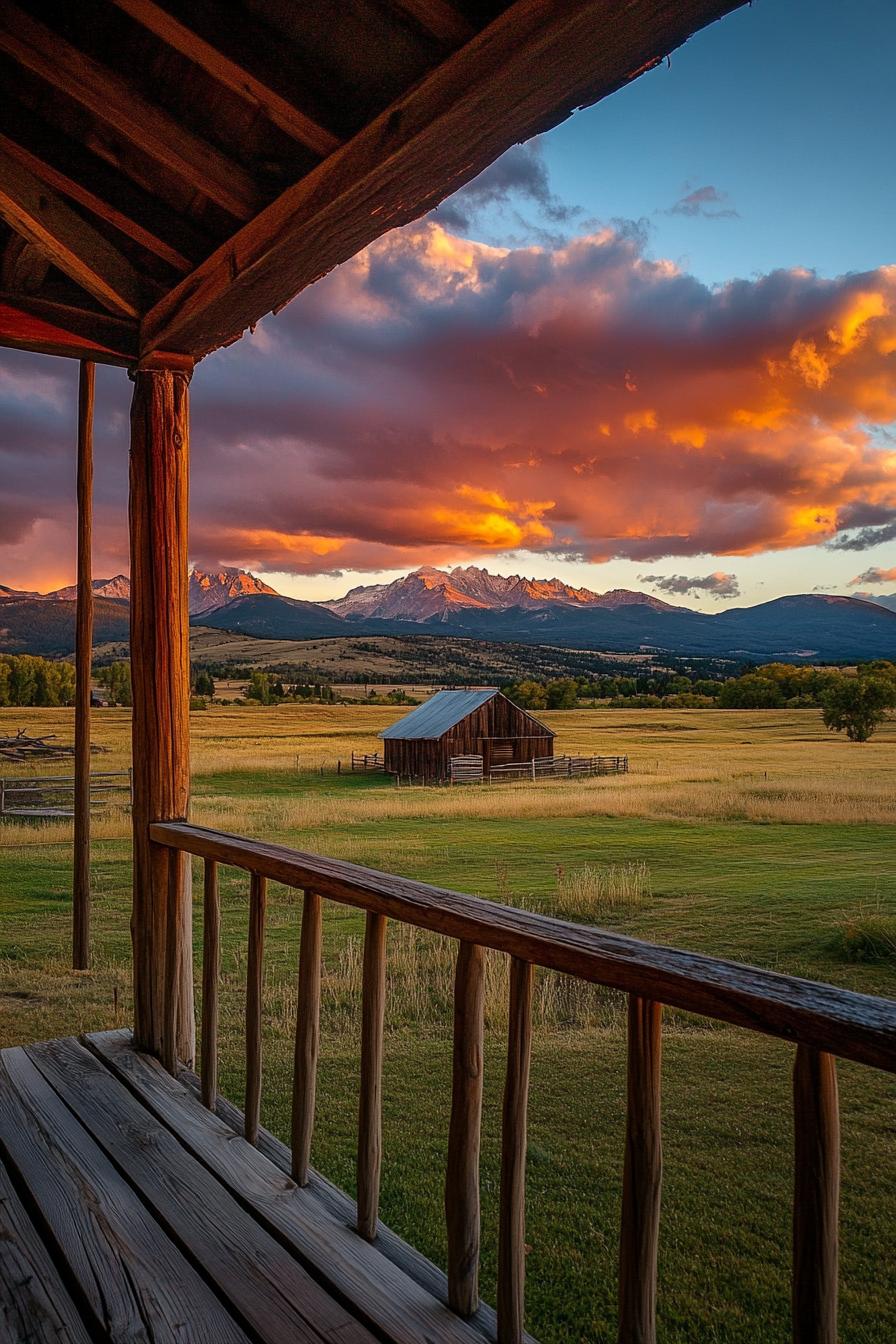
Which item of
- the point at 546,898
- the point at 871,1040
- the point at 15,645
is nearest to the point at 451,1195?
the point at 871,1040

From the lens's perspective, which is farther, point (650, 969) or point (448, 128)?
point (448, 128)

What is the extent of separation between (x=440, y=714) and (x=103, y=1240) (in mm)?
18476

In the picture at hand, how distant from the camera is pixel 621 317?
2456cm

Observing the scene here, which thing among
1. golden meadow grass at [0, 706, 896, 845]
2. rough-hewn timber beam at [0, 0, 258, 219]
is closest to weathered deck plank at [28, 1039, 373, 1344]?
rough-hewn timber beam at [0, 0, 258, 219]

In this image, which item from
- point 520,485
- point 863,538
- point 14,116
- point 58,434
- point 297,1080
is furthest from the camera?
point 520,485

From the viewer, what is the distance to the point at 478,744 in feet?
67.1

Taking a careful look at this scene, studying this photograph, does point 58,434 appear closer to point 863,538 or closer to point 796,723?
point 863,538

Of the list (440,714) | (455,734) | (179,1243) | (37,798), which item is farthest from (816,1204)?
(440,714)

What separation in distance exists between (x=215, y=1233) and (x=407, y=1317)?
444mm

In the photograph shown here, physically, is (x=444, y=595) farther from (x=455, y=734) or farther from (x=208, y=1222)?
(x=208, y=1222)

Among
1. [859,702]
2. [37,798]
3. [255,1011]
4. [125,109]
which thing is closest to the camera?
[125,109]

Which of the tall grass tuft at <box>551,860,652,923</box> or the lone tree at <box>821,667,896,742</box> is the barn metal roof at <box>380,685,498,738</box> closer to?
the lone tree at <box>821,667,896,742</box>

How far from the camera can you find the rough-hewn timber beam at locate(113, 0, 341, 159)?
1.49 meters

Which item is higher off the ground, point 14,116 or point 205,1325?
point 14,116
